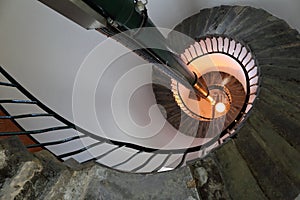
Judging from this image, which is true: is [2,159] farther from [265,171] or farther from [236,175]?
[265,171]

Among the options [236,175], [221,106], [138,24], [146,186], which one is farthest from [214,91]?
[146,186]

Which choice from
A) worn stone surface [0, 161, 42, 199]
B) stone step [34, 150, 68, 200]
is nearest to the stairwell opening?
stone step [34, 150, 68, 200]

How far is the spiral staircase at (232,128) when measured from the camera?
2129mm

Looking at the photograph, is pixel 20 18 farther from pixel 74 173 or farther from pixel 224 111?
pixel 224 111

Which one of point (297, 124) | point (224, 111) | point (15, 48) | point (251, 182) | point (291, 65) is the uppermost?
point (291, 65)

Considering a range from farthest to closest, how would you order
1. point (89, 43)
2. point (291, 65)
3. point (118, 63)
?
point (118, 63), point (89, 43), point (291, 65)

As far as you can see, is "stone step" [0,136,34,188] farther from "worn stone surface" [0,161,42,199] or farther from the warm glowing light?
the warm glowing light

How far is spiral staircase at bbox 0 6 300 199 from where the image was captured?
2.13 m

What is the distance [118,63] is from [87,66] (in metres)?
0.55

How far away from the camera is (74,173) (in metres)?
2.10

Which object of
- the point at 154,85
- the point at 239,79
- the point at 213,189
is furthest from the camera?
the point at 239,79

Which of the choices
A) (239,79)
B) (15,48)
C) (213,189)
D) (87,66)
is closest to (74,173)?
(213,189)

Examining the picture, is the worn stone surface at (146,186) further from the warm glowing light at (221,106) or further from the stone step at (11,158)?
the warm glowing light at (221,106)

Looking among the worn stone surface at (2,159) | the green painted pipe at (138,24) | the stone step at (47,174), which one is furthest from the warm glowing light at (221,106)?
the worn stone surface at (2,159)
